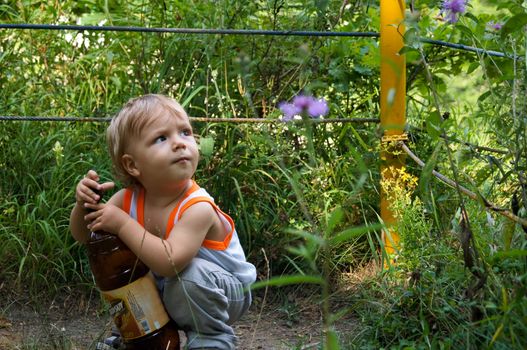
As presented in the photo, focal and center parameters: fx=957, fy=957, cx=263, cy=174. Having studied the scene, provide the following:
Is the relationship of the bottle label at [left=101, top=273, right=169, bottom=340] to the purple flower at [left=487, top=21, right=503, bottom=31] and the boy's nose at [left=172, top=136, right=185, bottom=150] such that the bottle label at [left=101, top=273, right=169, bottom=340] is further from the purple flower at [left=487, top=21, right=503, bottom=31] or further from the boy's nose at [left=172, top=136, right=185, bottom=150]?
the purple flower at [left=487, top=21, right=503, bottom=31]

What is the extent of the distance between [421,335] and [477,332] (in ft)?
1.06

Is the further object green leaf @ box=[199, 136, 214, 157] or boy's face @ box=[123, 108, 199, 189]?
green leaf @ box=[199, 136, 214, 157]

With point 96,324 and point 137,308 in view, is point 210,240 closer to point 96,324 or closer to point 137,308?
point 137,308

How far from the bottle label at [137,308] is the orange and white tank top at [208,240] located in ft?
0.57

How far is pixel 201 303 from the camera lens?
8.64 feet

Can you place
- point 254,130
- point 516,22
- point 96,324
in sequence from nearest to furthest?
point 516,22 < point 96,324 < point 254,130

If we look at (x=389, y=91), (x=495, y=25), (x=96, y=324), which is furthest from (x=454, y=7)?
(x=96, y=324)

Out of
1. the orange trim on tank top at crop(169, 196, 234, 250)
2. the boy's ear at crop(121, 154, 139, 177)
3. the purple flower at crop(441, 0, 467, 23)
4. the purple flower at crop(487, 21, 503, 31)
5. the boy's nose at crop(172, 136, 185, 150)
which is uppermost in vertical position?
the purple flower at crop(441, 0, 467, 23)

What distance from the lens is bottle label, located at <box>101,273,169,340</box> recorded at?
8.53 ft

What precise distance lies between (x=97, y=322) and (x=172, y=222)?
812 millimetres

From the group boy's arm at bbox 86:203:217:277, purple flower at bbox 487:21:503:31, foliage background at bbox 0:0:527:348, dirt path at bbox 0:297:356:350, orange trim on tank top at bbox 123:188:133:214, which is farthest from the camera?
purple flower at bbox 487:21:503:31

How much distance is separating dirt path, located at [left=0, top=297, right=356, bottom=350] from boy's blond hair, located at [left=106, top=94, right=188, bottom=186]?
24.9 inches

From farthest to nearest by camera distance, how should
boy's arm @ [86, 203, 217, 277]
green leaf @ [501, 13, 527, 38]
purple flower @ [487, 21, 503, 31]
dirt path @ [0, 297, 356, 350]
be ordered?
purple flower @ [487, 21, 503, 31] < dirt path @ [0, 297, 356, 350] < boy's arm @ [86, 203, 217, 277] < green leaf @ [501, 13, 527, 38]

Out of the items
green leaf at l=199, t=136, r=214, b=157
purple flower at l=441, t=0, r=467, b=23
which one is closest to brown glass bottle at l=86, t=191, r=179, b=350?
green leaf at l=199, t=136, r=214, b=157
